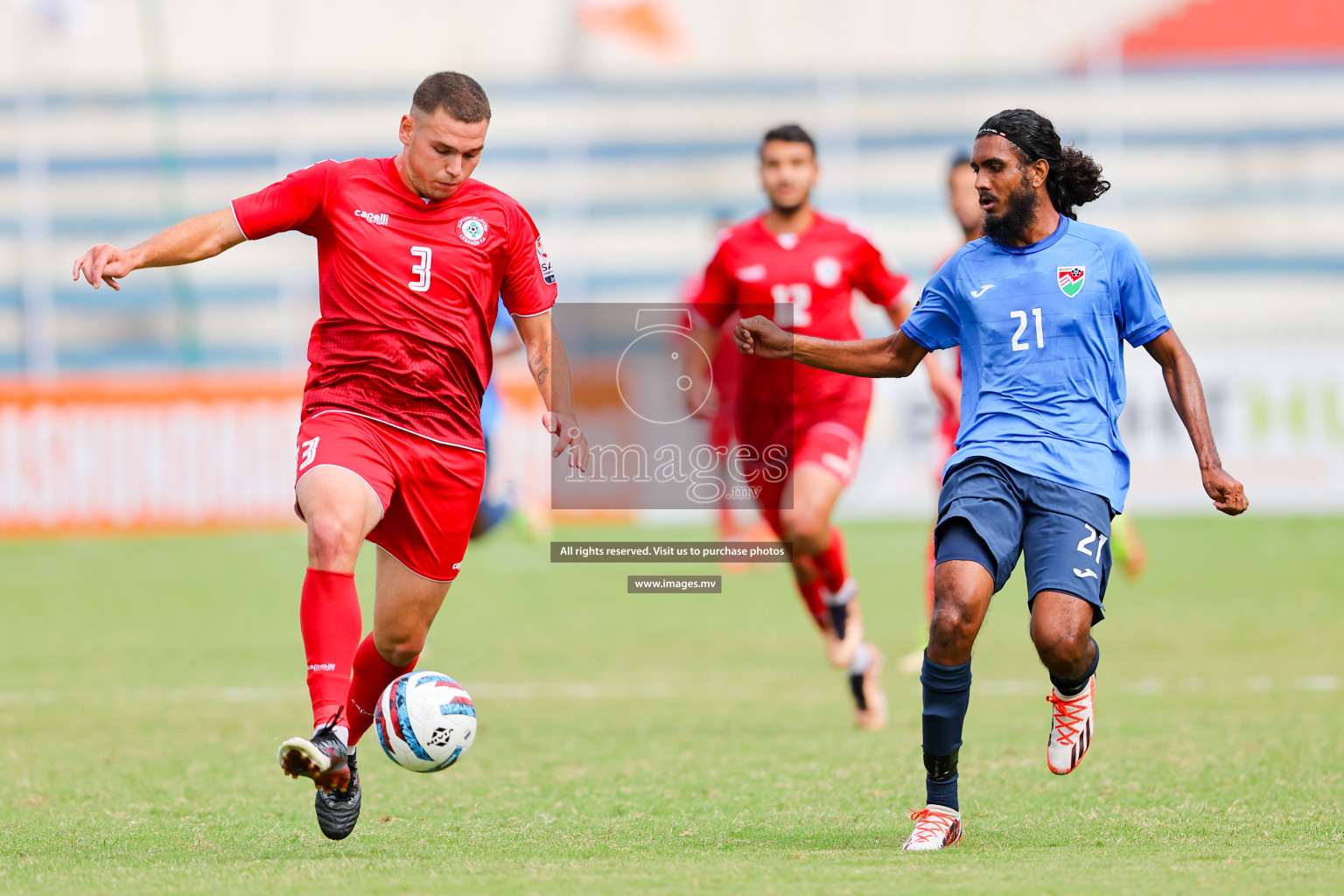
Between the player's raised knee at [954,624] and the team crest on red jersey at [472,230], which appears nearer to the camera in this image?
the player's raised knee at [954,624]

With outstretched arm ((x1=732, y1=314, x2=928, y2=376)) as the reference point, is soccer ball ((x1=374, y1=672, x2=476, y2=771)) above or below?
below

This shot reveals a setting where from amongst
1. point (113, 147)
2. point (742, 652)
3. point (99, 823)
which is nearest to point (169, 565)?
point (742, 652)

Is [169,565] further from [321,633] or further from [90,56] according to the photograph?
[90,56]

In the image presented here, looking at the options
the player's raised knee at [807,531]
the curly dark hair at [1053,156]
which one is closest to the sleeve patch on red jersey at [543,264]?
the curly dark hair at [1053,156]

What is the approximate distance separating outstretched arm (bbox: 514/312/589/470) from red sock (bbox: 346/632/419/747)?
100cm

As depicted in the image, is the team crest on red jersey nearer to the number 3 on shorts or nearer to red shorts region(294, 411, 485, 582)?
red shorts region(294, 411, 485, 582)

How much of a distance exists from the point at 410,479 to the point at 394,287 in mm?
676

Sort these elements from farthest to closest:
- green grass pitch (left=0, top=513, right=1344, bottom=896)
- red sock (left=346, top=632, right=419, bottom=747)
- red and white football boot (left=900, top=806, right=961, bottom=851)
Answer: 1. red sock (left=346, top=632, right=419, bottom=747)
2. red and white football boot (left=900, top=806, right=961, bottom=851)
3. green grass pitch (left=0, top=513, right=1344, bottom=896)

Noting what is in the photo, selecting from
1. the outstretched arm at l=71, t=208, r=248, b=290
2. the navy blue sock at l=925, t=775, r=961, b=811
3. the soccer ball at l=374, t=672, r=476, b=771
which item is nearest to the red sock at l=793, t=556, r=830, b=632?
the navy blue sock at l=925, t=775, r=961, b=811

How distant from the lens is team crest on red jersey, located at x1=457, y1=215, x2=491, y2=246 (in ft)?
20.2

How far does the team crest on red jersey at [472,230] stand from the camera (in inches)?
243

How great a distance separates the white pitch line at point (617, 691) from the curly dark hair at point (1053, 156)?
4.04 m

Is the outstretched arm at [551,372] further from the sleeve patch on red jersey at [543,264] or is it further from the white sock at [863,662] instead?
Result: the white sock at [863,662]

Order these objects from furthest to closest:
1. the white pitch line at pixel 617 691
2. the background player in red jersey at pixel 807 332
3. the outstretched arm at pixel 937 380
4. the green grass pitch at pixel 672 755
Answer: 1. the white pitch line at pixel 617 691
2. the outstretched arm at pixel 937 380
3. the background player in red jersey at pixel 807 332
4. the green grass pitch at pixel 672 755
